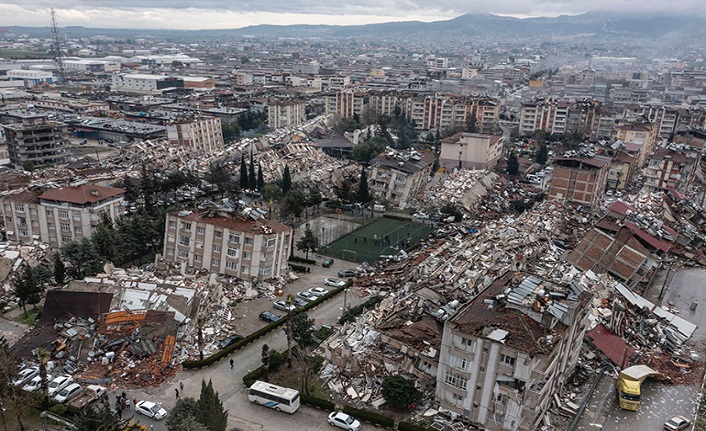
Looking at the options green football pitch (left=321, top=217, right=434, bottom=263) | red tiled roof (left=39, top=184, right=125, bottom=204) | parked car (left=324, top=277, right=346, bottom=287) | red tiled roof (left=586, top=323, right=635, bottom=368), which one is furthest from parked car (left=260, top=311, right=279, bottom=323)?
red tiled roof (left=39, top=184, right=125, bottom=204)

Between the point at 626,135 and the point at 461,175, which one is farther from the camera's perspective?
the point at 626,135

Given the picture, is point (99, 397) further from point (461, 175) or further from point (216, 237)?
point (461, 175)

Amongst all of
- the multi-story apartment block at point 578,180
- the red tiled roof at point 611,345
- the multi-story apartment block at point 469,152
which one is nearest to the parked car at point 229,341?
the red tiled roof at point 611,345

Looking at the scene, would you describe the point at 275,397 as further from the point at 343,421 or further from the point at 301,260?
the point at 301,260

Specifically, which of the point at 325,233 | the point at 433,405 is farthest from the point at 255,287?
the point at 433,405

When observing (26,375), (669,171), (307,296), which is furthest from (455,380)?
(669,171)

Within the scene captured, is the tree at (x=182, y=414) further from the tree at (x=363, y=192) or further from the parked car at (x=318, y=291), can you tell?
the tree at (x=363, y=192)

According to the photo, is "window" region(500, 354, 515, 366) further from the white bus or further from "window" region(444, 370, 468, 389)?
the white bus
